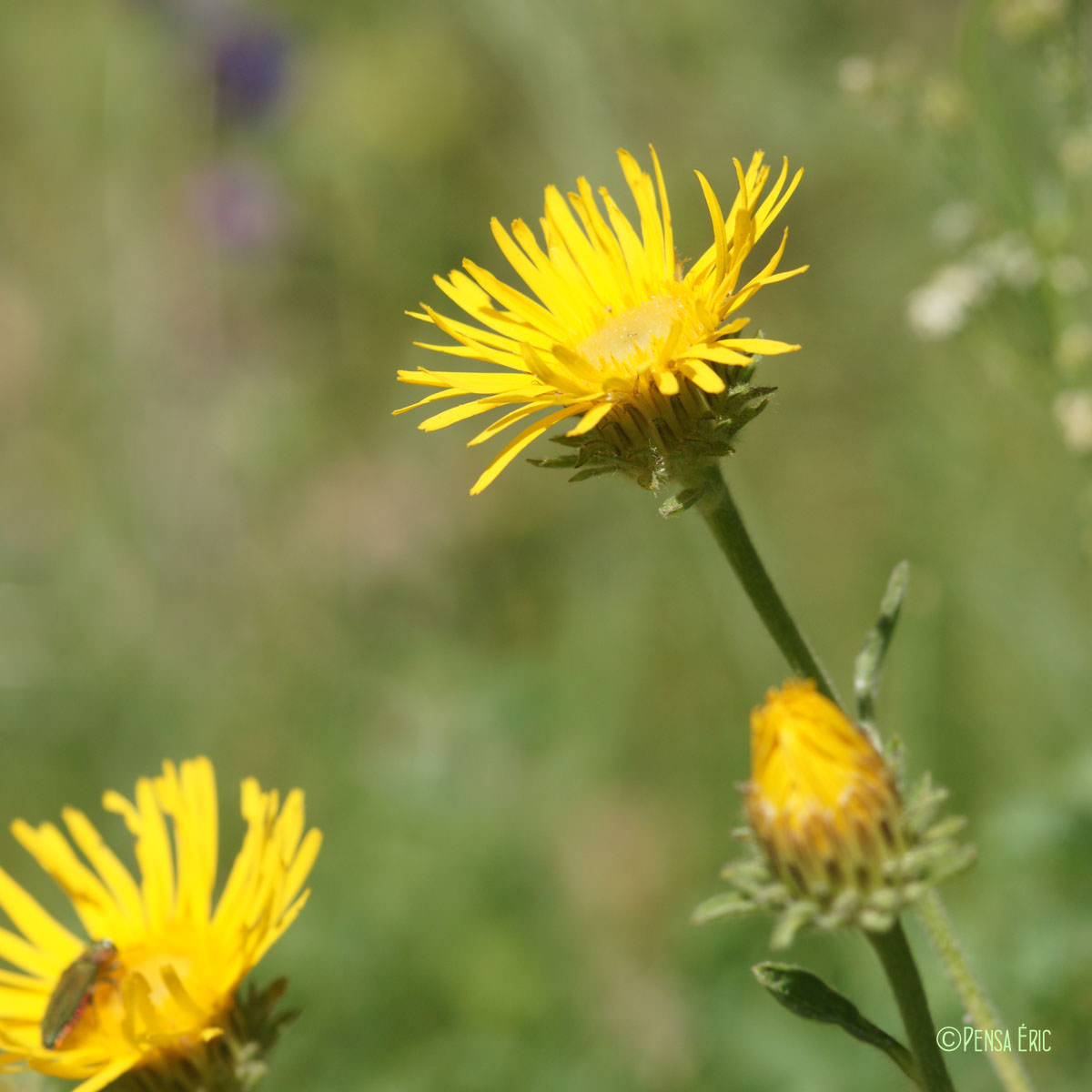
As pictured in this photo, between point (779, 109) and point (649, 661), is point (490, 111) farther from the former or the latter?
point (649, 661)

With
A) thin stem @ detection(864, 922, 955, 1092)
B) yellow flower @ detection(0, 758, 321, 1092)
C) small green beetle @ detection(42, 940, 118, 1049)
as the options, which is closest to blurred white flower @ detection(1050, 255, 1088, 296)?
thin stem @ detection(864, 922, 955, 1092)

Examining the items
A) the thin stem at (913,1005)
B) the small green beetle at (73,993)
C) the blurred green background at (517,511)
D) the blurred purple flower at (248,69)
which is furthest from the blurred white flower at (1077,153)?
the blurred purple flower at (248,69)

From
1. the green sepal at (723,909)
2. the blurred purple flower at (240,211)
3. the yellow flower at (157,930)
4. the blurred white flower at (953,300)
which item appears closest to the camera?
the green sepal at (723,909)

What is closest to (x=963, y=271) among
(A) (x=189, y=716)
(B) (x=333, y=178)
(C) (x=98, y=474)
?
(A) (x=189, y=716)

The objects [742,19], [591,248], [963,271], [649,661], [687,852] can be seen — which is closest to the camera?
[591,248]

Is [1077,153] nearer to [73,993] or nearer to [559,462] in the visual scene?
[559,462]

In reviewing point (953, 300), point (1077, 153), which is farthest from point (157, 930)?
point (1077, 153)

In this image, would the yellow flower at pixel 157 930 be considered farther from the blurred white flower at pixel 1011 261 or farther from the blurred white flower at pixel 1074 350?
the blurred white flower at pixel 1011 261
